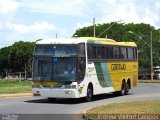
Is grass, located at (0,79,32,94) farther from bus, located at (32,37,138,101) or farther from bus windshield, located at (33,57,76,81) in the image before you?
bus windshield, located at (33,57,76,81)

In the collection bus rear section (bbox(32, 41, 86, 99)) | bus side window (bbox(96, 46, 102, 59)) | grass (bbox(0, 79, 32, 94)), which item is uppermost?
bus side window (bbox(96, 46, 102, 59))

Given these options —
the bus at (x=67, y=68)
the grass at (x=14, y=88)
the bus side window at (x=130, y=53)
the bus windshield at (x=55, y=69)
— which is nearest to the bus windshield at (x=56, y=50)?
the bus at (x=67, y=68)

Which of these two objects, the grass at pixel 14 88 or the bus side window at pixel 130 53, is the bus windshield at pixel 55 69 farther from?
the bus side window at pixel 130 53

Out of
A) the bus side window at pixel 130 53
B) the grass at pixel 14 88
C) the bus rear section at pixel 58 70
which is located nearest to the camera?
the bus rear section at pixel 58 70

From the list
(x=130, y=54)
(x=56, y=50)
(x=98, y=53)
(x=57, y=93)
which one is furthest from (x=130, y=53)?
(x=57, y=93)

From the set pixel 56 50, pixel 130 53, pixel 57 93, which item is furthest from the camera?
pixel 130 53

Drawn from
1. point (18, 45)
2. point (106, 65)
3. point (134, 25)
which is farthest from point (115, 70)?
point (18, 45)

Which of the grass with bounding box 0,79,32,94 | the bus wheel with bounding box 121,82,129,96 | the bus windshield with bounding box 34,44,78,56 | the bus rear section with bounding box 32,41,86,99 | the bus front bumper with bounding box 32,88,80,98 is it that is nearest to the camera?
the bus front bumper with bounding box 32,88,80,98

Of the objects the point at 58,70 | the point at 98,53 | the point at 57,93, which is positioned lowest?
the point at 57,93

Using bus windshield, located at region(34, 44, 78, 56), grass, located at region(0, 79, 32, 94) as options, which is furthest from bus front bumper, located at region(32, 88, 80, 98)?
grass, located at region(0, 79, 32, 94)

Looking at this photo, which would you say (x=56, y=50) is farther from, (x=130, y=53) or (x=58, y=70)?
(x=130, y=53)

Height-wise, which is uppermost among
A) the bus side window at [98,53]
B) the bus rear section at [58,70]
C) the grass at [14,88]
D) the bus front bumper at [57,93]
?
the bus side window at [98,53]

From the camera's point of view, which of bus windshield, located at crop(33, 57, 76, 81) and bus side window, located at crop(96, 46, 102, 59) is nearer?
A: bus windshield, located at crop(33, 57, 76, 81)

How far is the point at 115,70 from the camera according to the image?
102 feet
